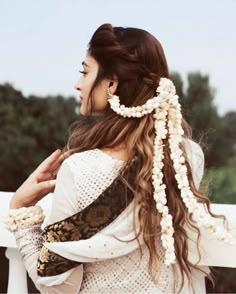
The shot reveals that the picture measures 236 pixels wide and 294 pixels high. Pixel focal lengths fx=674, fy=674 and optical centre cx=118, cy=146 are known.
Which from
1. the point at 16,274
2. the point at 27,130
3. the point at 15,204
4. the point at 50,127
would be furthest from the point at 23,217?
the point at 27,130

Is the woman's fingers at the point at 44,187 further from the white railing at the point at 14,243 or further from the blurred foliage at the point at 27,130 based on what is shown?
the blurred foliage at the point at 27,130

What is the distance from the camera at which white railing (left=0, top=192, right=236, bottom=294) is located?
5.01 ft

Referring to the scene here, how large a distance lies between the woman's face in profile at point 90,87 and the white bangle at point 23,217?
246 mm

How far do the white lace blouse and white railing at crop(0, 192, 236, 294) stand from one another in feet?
0.55

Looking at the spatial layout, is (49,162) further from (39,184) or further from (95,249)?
(95,249)

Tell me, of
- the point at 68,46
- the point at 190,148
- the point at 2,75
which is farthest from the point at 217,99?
the point at 190,148

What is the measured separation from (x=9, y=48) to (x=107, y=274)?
6.61 meters

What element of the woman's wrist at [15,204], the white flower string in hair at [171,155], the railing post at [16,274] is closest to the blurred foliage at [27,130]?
the railing post at [16,274]

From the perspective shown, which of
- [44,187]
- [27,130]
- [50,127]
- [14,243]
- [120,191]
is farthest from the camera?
[27,130]

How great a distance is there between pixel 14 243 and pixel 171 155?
48 centimetres

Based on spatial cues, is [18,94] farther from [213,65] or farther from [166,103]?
[166,103]

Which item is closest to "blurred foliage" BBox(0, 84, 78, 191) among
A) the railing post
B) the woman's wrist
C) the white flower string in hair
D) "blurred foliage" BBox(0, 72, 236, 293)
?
"blurred foliage" BBox(0, 72, 236, 293)

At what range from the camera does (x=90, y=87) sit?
1.46 m

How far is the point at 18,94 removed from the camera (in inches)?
267
